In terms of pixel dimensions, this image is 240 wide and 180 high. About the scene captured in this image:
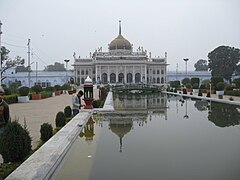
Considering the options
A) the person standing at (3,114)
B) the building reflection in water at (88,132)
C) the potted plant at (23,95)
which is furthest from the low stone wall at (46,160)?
the potted plant at (23,95)

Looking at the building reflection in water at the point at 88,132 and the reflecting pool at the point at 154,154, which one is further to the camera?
the building reflection in water at the point at 88,132

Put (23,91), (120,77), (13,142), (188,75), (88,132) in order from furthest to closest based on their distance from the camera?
(120,77) < (188,75) < (23,91) < (88,132) < (13,142)

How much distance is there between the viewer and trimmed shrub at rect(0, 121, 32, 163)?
4.16m

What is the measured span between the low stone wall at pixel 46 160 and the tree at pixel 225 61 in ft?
144

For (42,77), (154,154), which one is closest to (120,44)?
(42,77)

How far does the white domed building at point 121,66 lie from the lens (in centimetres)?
6041

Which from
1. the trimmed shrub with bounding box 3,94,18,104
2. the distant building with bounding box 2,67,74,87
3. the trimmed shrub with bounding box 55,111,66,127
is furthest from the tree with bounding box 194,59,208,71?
the trimmed shrub with bounding box 55,111,66,127

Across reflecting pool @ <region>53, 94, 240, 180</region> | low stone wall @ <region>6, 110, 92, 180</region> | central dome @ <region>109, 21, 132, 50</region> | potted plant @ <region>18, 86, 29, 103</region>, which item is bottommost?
reflecting pool @ <region>53, 94, 240, 180</region>

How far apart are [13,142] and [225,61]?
4739 centimetres

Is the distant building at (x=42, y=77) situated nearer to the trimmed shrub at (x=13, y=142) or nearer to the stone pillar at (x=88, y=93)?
the stone pillar at (x=88, y=93)

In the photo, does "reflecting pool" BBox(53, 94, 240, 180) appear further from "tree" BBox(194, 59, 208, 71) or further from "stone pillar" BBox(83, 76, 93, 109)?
"tree" BBox(194, 59, 208, 71)

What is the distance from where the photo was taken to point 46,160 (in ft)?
14.1

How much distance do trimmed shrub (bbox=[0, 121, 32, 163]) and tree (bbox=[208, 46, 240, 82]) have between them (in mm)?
45327

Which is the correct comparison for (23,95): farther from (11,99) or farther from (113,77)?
→ (113,77)
